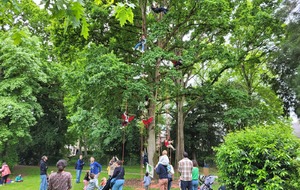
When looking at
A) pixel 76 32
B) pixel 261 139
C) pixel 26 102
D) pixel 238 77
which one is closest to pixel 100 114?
pixel 76 32

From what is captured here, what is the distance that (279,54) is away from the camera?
1457 centimetres

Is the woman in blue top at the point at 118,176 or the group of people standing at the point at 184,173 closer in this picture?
the woman in blue top at the point at 118,176

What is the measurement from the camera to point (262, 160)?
17.5ft

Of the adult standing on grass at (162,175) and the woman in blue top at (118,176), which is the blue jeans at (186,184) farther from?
the woman in blue top at (118,176)

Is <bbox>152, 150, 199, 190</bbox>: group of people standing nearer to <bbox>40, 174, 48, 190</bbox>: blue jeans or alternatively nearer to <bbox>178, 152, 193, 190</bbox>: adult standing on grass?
<bbox>178, 152, 193, 190</bbox>: adult standing on grass

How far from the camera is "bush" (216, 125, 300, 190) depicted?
201 inches

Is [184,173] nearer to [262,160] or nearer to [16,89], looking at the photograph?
[262,160]

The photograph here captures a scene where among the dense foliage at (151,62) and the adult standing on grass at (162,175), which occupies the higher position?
the dense foliage at (151,62)

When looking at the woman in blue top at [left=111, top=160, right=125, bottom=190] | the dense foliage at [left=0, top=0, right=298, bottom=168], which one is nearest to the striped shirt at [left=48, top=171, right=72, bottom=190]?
the woman in blue top at [left=111, top=160, right=125, bottom=190]

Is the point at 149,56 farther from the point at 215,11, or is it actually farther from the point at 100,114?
the point at 100,114

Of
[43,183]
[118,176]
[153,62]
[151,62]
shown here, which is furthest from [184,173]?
[43,183]

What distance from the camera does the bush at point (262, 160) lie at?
5.10 metres

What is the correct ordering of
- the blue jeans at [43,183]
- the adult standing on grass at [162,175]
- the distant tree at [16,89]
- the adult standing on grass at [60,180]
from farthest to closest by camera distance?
1. the distant tree at [16,89]
2. the blue jeans at [43,183]
3. the adult standing on grass at [162,175]
4. the adult standing on grass at [60,180]

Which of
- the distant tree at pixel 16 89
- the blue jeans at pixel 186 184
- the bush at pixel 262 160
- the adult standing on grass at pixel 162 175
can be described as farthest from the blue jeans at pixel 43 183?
the bush at pixel 262 160
